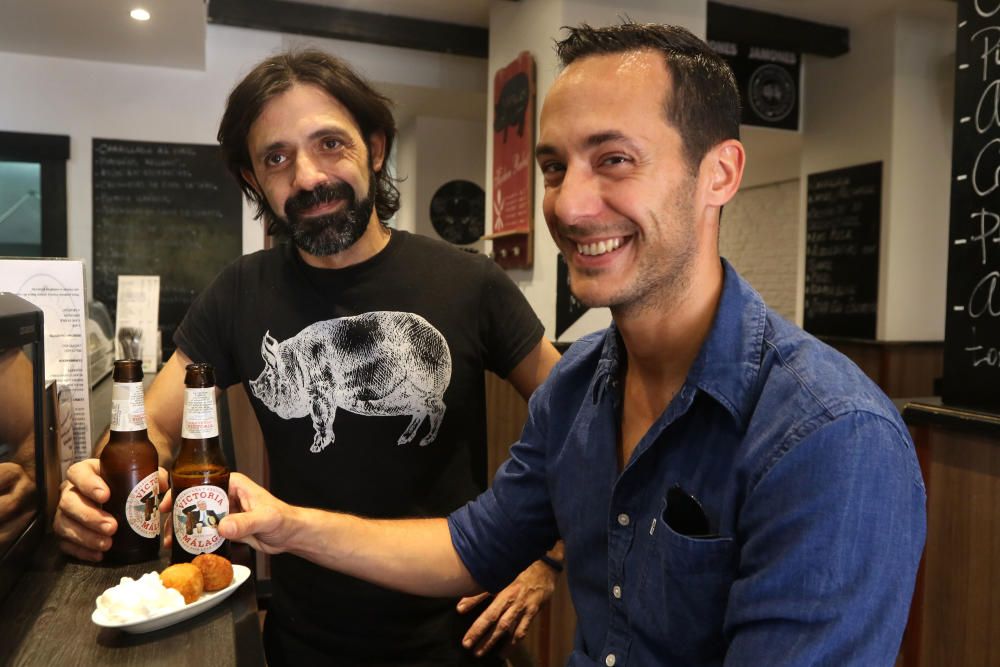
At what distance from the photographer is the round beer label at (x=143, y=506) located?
42.9 inches

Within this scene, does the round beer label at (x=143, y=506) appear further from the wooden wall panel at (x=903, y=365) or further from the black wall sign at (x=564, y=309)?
the wooden wall panel at (x=903, y=365)

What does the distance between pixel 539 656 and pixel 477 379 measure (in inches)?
57.6

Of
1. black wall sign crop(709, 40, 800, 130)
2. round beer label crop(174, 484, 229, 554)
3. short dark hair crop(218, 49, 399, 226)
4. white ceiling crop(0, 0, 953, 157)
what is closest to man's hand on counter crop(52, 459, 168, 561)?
round beer label crop(174, 484, 229, 554)

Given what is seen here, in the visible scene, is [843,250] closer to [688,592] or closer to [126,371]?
[688,592]

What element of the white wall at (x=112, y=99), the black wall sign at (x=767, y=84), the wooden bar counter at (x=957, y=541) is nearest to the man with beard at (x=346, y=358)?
the wooden bar counter at (x=957, y=541)

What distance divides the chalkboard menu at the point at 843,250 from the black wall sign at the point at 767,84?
0.50 metres

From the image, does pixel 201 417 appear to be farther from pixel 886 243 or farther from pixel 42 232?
pixel 886 243

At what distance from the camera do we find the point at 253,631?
3.03 feet

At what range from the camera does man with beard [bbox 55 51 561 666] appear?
1.45 metres

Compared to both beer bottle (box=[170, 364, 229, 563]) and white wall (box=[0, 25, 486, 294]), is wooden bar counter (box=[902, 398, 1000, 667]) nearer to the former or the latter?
beer bottle (box=[170, 364, 229, 563])

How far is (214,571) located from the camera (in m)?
0.98

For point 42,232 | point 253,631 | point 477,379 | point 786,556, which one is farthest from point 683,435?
point 42,232

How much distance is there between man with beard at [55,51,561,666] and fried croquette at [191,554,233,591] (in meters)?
0.48

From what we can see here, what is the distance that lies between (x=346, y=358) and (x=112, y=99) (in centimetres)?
401
